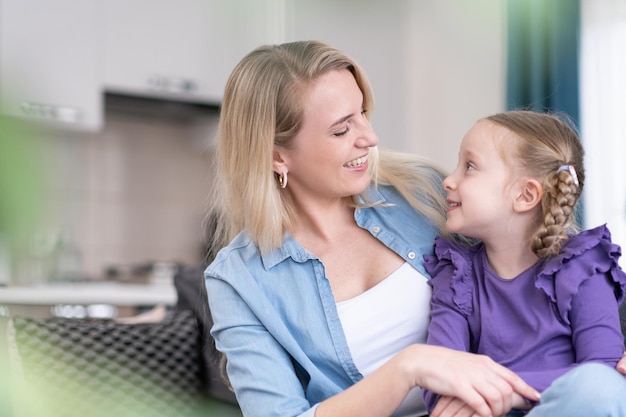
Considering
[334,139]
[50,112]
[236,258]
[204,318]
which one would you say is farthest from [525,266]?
[50,112]

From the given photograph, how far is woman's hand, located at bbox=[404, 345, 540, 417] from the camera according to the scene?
118 centimetres

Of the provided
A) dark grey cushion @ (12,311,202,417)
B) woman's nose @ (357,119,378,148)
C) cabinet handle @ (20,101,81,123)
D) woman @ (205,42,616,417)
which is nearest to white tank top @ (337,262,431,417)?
woman @ (205,42,616,417)

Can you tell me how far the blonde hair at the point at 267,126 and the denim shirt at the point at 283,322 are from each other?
0.17ft

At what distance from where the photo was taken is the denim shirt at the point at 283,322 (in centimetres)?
148

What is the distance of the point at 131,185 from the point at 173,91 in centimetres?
59

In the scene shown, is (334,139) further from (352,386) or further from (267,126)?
(352,386)

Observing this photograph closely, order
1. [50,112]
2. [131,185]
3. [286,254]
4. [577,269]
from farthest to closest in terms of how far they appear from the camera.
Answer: [131,185]
[50,112]
[286,254]
[577,269]

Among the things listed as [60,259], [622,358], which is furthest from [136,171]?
[622,358]

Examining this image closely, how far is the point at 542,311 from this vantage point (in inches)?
53.1

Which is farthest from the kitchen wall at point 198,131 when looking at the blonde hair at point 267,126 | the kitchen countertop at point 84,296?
the blonde hair at point 267,126

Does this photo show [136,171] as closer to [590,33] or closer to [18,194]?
[18,194]

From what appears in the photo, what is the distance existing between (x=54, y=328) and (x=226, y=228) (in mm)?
615

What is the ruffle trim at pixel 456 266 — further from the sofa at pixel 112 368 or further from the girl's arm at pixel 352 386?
the sofa at pixel 112 368

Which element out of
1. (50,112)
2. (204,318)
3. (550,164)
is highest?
(550,164)
